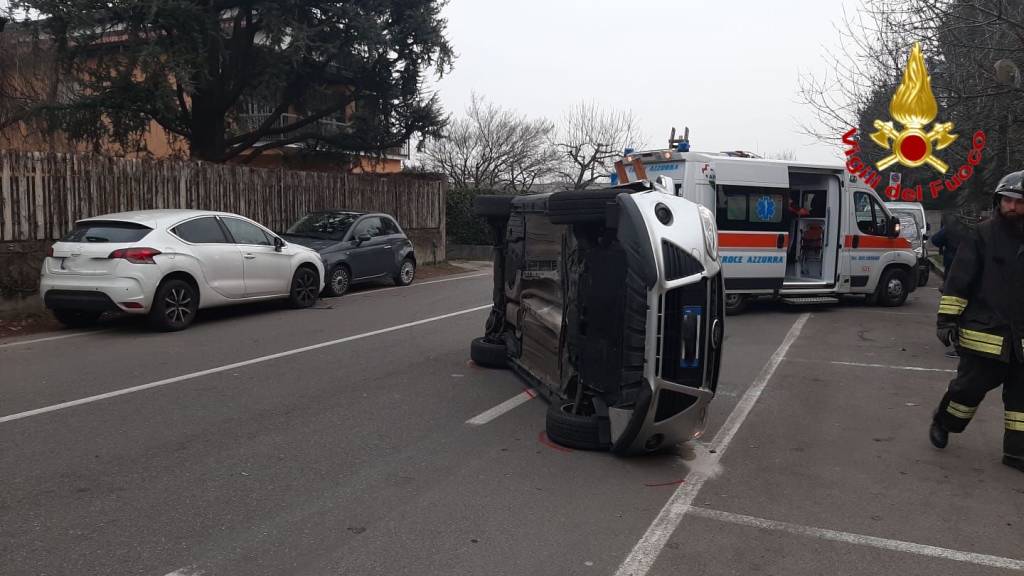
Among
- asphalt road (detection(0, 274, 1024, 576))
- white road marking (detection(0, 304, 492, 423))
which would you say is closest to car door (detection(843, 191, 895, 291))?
asphalt road (detection(0, 274, 1024, 576))

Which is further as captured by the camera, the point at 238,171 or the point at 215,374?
the point at 238,171

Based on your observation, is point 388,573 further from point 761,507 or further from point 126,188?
point 126,188

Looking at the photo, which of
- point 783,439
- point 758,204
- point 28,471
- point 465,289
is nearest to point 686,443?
point 783,439

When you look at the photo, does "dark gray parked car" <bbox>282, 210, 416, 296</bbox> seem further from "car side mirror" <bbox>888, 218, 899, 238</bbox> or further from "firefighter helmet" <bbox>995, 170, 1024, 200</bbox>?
"firefighter helmet" <bbox>995, 170, 1024, 200</bbox>

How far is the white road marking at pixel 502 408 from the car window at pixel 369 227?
899 cm

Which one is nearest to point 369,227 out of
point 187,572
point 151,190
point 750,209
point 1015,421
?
point 151,190

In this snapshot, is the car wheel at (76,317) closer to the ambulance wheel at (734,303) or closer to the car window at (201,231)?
the car window at (201,231)

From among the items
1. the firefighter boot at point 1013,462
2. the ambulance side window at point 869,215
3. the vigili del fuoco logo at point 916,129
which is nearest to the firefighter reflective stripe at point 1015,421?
the firefighter boot at point 1013,462

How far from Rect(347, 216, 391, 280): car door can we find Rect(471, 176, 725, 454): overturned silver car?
31.4 feet

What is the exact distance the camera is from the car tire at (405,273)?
673 inches

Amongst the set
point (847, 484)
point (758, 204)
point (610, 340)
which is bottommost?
point (847, 484)

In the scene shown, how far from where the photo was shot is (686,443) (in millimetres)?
6035

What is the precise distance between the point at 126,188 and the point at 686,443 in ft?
37.1

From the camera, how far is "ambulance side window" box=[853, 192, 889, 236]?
46.3 ft
